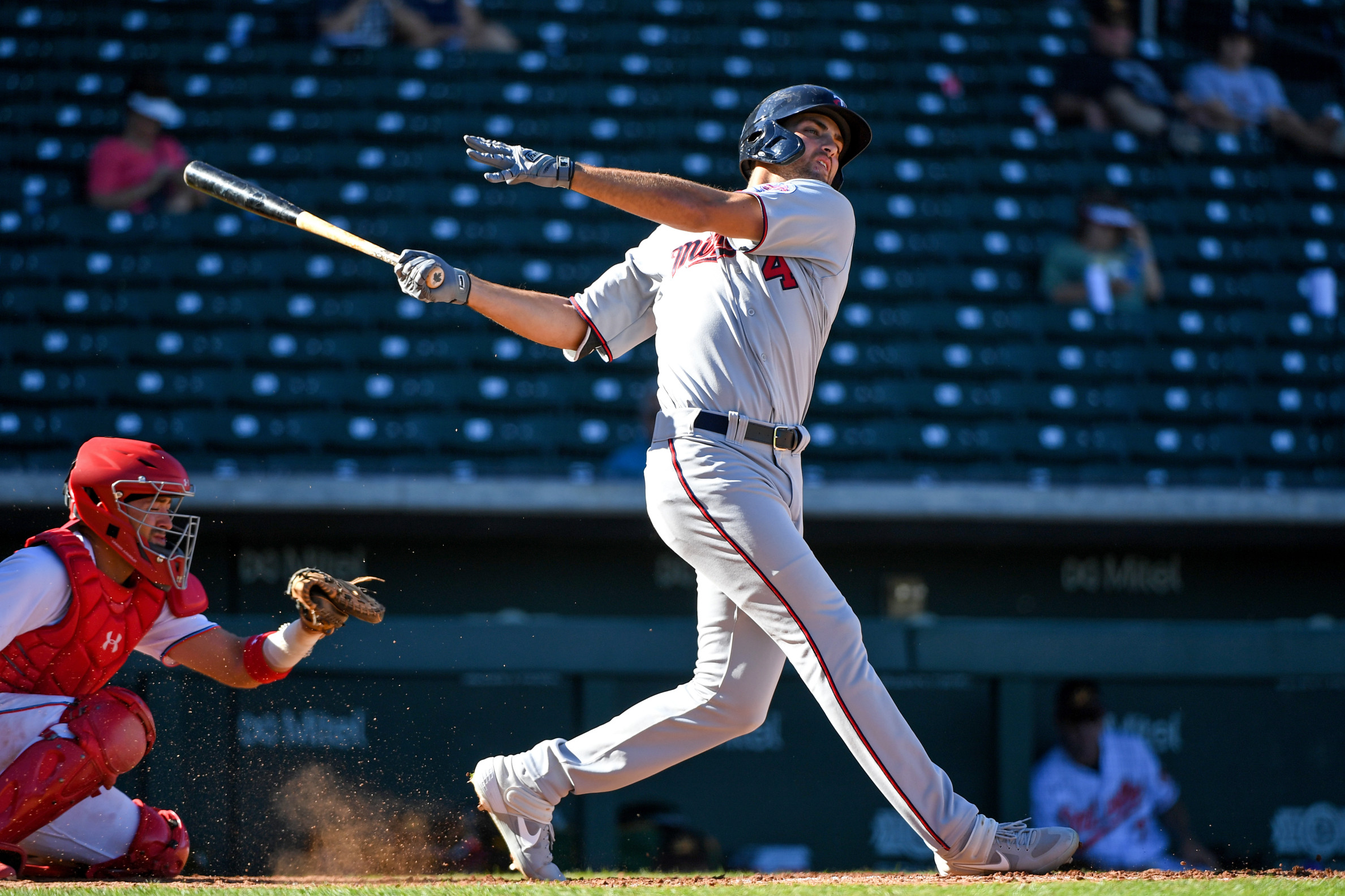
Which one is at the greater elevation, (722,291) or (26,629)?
(722,291)

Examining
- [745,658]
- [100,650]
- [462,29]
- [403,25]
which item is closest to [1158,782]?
[745,658]

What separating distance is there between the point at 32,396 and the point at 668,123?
3806mm

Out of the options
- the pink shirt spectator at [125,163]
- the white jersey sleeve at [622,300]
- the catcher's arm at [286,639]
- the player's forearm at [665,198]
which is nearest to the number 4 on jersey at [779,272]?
the player's forearm at [665,198]

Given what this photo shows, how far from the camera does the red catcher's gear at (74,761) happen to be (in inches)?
102

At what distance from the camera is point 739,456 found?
2.52 metres

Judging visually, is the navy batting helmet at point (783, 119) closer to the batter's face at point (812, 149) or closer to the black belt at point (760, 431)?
the batter's face at point (812, 149)

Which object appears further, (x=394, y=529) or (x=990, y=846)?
(x=394, y=529)

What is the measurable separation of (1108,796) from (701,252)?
282cm

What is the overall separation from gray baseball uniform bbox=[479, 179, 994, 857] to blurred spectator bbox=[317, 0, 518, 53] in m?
5.90

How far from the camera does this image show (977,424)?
22.3 feet

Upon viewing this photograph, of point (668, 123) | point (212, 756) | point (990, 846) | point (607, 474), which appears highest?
point (668, 123)

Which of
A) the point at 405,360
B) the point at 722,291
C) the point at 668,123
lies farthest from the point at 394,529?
the point at 668,123

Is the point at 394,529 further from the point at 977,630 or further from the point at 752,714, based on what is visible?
the point at 752,714

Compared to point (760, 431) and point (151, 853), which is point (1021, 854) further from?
point (151, 853)
